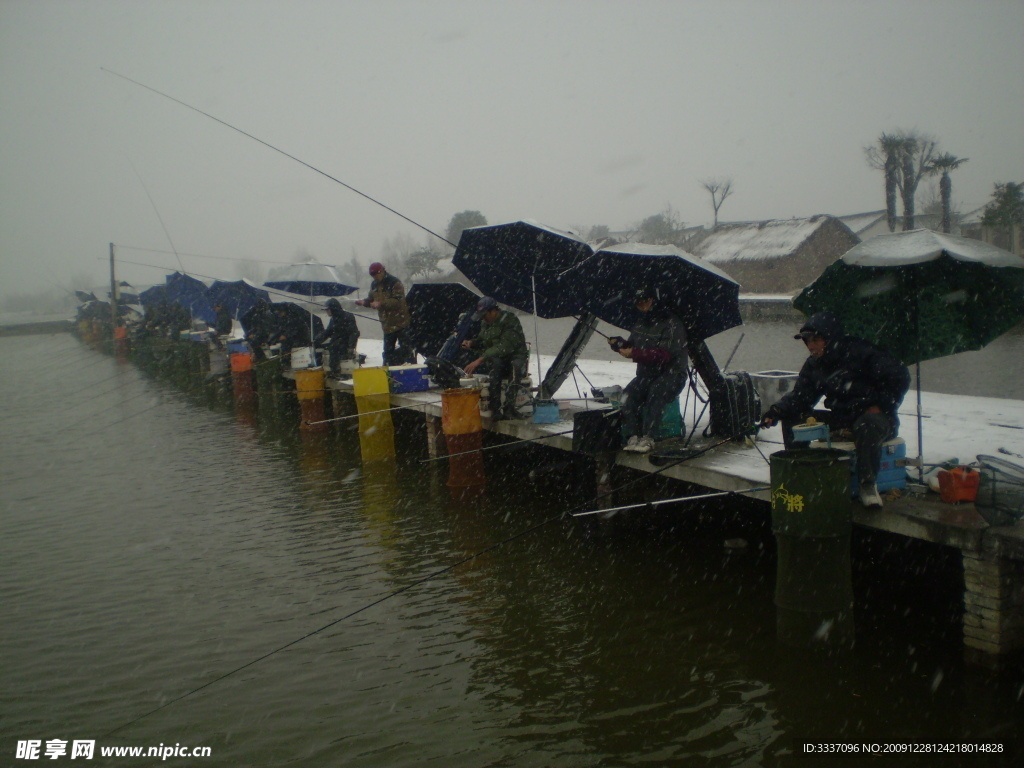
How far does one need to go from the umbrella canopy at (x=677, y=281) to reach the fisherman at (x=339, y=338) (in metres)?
7.13

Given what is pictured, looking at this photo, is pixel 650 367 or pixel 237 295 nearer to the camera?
pixel 650 367

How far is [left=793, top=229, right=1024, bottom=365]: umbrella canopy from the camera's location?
5.02 metres

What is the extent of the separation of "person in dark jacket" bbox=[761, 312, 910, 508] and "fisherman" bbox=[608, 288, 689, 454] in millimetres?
1225

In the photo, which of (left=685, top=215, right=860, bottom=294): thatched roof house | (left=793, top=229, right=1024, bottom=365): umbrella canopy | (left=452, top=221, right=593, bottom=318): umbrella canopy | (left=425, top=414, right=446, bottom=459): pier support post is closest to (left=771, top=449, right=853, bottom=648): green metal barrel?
(left=793, top=229, right=1024, bottom=365): umbrella canopy

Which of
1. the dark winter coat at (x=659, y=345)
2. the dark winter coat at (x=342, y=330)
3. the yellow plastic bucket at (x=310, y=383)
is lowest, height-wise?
the yellow plastic bucket at (x=310, y=383)

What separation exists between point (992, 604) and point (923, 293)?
2.15 m

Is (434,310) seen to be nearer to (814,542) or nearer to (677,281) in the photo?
(677,281)

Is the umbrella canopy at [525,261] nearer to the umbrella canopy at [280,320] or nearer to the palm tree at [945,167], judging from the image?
the umbrella canopy at [280,320]

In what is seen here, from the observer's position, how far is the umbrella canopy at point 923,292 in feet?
16.5

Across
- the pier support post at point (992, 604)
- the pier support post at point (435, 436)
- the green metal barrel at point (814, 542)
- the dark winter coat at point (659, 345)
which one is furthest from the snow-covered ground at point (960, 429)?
the pier support post at point (435, 436)

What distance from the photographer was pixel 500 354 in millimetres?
8789

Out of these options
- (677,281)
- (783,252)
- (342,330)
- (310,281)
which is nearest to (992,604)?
(677,281)

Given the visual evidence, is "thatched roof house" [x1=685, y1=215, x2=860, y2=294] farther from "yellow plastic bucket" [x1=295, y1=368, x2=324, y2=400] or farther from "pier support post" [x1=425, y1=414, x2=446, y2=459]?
"pier support post" [x1=425, y1=414, x2=446, y2=459]

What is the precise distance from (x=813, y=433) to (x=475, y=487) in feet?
16.3
